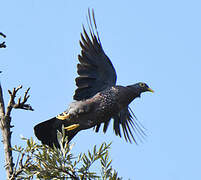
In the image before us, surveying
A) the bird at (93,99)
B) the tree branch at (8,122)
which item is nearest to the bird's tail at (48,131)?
the bird at (93,99)

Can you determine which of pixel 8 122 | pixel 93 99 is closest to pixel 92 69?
pixel 93 99

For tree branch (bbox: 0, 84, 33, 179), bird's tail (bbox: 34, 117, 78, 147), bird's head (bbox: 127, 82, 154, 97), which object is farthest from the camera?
bird's head (bbox: 127, 82, 154, 97)

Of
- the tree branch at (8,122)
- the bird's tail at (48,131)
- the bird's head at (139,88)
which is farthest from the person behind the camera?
the bird's head at (139,88)

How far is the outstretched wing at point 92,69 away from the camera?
572 centimetres

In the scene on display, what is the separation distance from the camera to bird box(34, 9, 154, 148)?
17.9 ft

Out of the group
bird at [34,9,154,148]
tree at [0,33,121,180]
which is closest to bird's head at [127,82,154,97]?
bird at [34,9,154,148]

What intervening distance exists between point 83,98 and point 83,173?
238 centimetres

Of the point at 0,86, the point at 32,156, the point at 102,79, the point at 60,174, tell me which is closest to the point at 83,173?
the point at 60,174

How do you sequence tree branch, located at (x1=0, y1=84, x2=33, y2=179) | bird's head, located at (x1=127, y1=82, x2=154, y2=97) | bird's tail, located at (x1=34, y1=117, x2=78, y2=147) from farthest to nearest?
bird's head, located at (x1=127, y1=82, x2=154, y2=97)
bird's tail, located at (x1=34, y1=117, x2=78, y2=147)
tree branch, located at (x1=0, y1=84, x2=33, y2=179)

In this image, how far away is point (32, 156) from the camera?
3559 millimetres

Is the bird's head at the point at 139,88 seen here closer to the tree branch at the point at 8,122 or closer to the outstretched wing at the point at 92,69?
the outstretched wing at the point at 92,69

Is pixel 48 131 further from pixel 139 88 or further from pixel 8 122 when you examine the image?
pixel 8 122

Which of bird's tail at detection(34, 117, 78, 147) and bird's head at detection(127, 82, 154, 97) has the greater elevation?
bird's head at detection(127, 82, 154, 97)

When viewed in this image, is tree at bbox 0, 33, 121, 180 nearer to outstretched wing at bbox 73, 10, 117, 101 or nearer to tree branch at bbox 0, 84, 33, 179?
tree branch at bbox 0, 84, 33, 179
